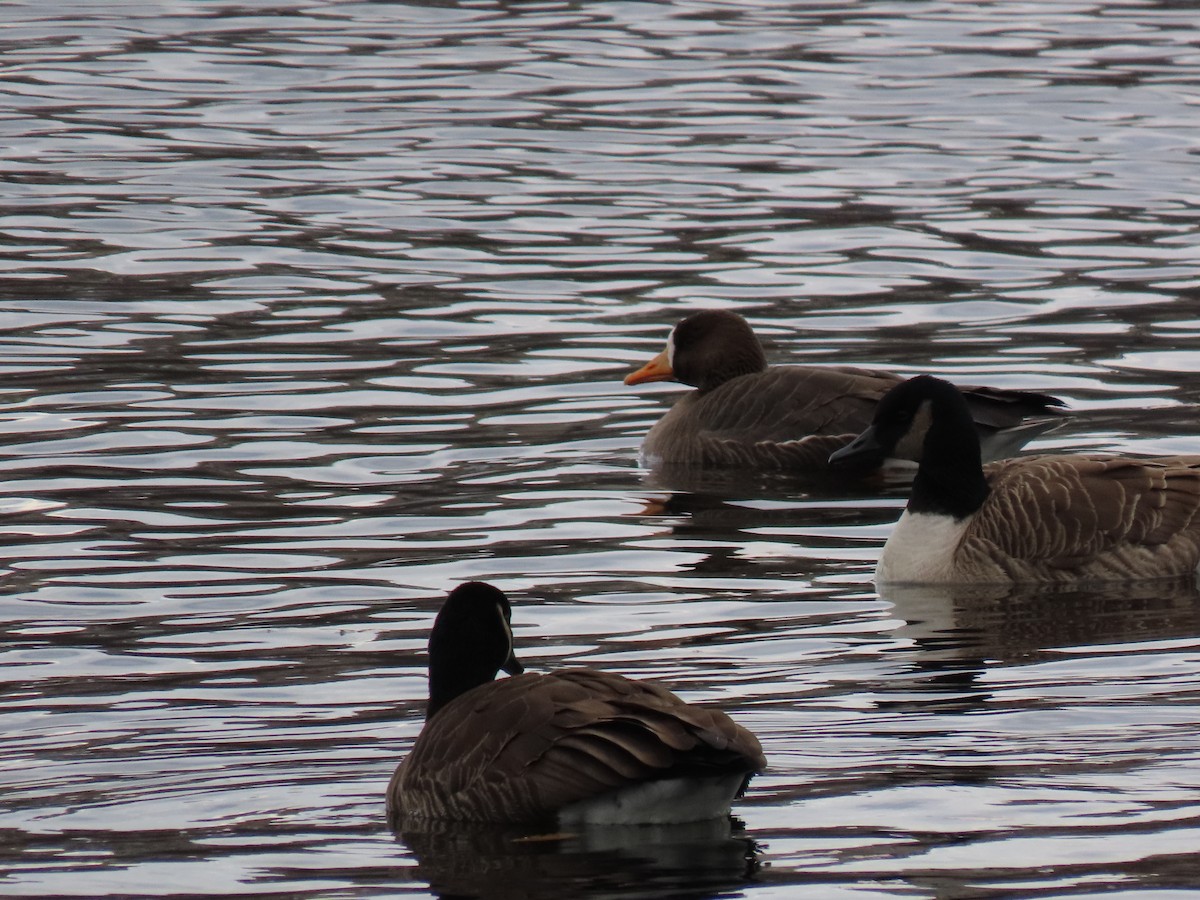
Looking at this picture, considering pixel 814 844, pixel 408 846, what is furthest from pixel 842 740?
pixel 408 846

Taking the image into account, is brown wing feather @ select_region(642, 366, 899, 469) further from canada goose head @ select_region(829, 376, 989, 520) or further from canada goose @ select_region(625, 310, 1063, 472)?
canada goose head @ select_region(829, 376, 989, 520)

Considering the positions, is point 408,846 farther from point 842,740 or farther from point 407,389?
point 407,389

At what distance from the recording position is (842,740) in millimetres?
8734

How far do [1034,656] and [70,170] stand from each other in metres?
17.7

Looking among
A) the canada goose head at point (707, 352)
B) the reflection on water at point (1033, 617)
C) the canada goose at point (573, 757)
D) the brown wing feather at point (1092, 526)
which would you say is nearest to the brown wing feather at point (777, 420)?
the canada goose head at point (707, 352)

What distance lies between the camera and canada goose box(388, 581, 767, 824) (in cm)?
741

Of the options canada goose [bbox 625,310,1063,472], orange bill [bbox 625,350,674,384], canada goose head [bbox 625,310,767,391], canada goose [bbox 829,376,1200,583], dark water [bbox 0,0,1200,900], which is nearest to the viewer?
dark water [bbox 0,0,1200,900]

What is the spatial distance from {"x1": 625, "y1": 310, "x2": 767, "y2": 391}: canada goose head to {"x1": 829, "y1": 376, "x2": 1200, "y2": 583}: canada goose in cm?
383

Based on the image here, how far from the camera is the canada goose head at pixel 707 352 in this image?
1652cm

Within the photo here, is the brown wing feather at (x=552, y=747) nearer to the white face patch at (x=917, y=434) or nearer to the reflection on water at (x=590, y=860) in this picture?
the reflection on water at (x=590, y=860)

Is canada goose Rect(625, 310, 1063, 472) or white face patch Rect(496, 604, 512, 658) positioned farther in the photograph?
canada goose Rect(625, 310, 1063, 472)

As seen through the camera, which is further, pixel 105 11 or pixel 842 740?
pixel 105 11

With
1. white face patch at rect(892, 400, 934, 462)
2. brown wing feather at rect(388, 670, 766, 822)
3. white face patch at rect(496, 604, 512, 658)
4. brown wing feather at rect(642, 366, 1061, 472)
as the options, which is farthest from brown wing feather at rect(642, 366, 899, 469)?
brown wing feather at rect(388, 670, 766, 822)

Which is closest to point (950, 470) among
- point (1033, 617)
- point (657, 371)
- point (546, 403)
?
point (1033, 617)
